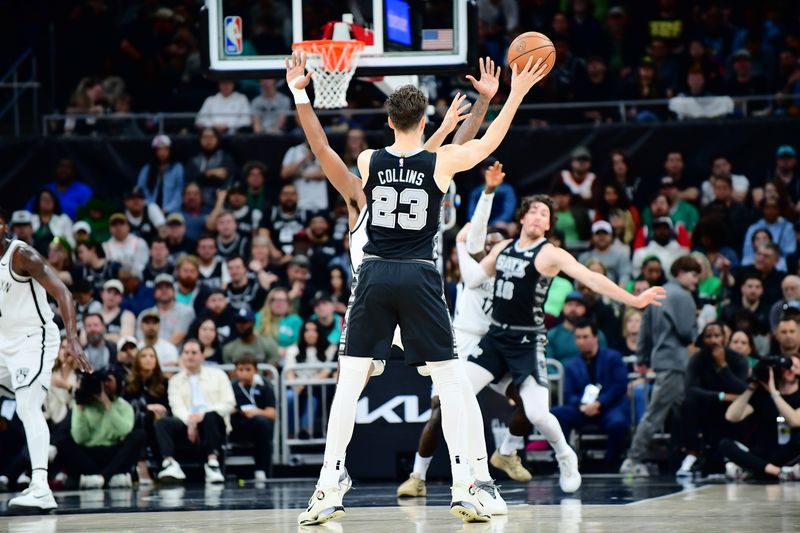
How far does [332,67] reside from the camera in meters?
12.7

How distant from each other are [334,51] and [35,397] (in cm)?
426

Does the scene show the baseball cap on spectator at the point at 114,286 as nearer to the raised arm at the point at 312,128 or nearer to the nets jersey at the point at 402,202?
the raised arm at the point at 312,128

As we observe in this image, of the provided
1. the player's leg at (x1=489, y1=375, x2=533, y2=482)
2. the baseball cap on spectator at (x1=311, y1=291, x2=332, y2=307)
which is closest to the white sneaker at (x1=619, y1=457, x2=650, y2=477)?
the player's leg at (x1=489, y1=375, x2=533, y2=482)

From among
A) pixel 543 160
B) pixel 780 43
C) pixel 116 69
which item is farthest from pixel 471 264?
pixel 116 69

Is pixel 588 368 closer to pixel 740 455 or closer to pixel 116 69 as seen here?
pixel 740 455

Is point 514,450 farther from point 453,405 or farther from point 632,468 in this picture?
point 453,405

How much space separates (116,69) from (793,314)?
12.7 metres

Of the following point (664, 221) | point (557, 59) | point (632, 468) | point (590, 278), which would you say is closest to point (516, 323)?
point (590, 278)

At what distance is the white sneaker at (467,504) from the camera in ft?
26.8

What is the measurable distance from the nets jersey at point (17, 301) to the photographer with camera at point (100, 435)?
3.72 metres

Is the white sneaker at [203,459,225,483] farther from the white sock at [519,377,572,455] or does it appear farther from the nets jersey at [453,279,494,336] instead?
the white sock at [519,377,572,455]

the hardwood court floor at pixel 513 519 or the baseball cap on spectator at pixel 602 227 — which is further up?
the baseball cap on spectator at pixel 602 227

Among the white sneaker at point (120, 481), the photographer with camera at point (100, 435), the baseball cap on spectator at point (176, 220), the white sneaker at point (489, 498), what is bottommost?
the white sneaker at point (120, 481)

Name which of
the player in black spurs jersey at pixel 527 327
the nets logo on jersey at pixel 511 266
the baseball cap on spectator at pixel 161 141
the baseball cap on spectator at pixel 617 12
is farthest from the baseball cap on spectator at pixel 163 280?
the baseball cap on spectator at pixel 617 12
